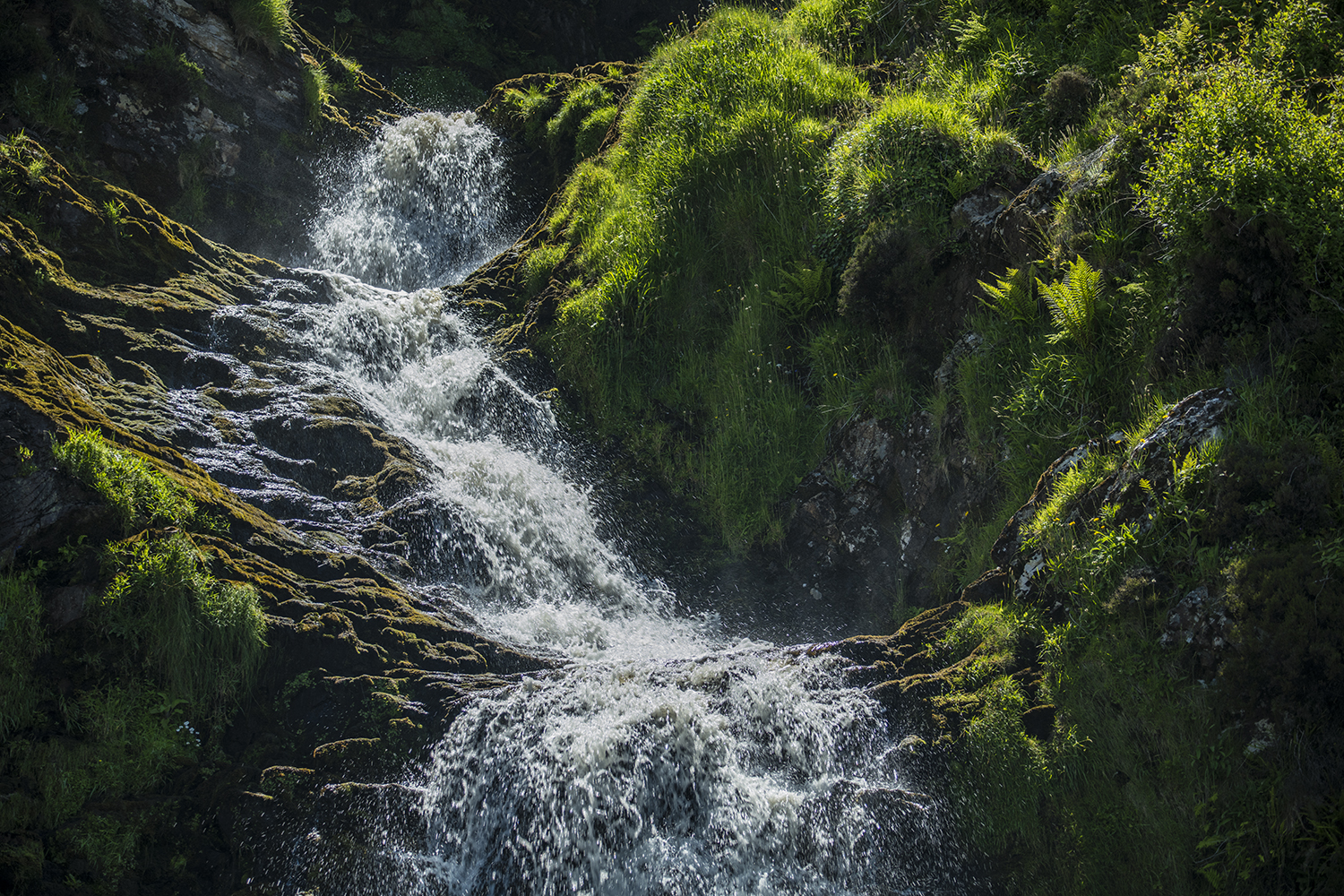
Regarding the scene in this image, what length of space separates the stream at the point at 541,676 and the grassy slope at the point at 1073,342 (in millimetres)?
804

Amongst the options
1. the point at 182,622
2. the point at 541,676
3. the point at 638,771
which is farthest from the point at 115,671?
the point at 638,771

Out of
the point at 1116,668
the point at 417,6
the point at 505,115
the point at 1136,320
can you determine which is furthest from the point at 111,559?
the point at 417,6

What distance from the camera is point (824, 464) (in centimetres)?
765

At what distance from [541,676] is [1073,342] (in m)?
4.48

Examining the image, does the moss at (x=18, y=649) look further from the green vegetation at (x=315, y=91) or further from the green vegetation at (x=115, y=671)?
the green vegetation at (x=315, y=91)

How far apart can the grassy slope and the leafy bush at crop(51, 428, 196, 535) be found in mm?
4309

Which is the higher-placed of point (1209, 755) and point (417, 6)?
point (417, 6)

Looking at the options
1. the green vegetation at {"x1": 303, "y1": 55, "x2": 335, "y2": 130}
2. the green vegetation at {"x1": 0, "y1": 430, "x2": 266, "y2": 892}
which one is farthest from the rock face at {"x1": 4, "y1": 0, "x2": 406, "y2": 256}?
the green vegetation at {"x1": 0, "y1": 430, "x2": 266, "y2": 892}

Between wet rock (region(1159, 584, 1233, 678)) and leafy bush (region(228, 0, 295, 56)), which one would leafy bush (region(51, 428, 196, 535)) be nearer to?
wet rock (region(1159, 584, 1233, 678))

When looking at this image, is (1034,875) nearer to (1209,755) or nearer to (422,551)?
(1209,755)

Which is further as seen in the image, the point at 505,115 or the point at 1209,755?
the point at 505,115

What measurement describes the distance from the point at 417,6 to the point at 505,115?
16.1 feet

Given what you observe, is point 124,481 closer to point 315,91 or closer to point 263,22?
point 315,91

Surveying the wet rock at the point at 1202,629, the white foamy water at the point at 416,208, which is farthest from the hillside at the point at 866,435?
the white foamy water at the point at 416,208
